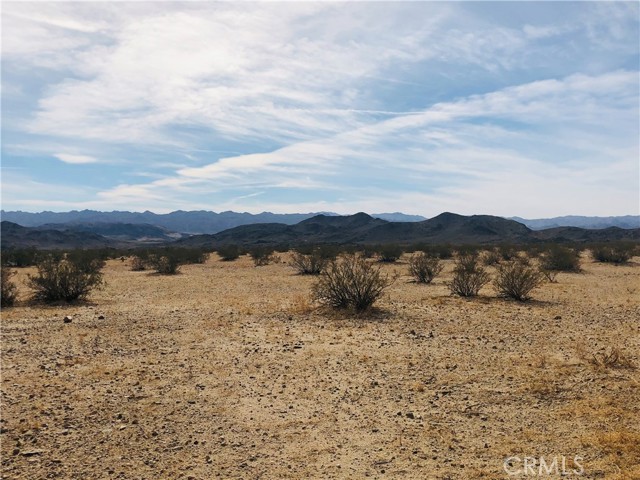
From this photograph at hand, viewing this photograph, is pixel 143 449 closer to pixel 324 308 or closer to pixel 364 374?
pixel 364 374

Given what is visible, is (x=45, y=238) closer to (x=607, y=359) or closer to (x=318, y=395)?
(x=318, y=395)

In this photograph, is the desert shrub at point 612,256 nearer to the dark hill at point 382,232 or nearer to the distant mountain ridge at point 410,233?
the distant mountain ridge at point 410,233

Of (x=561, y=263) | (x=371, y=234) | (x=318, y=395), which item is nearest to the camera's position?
(x=318, y=395)

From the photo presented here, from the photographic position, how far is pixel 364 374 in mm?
7336

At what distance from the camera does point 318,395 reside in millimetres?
6488

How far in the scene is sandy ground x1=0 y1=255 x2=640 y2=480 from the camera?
4.67 metres

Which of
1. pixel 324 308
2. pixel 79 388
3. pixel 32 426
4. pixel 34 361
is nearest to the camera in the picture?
pixel 32 426

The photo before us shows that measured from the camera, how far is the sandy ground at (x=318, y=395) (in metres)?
4.67

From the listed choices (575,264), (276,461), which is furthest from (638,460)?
(575,264)

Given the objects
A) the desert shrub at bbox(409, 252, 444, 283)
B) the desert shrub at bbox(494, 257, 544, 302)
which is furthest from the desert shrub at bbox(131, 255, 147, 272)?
the desert shrub at bbox(494, 257, 544, 302)

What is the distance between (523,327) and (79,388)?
8.78m

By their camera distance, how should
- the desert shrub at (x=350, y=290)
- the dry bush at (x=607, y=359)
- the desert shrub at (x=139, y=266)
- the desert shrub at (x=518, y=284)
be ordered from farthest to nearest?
the desert shrub at (x=139, y=266)
the desert shrub at (x=518, y=284)
the desert shrub at (x=350, y=290)
the dry bush at (x=607, y=359)

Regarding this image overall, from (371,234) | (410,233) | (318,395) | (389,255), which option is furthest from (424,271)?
(371,234)

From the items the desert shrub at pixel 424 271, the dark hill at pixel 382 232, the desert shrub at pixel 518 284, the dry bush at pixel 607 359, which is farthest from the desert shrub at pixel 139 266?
the dark hill at pixel 382 232
